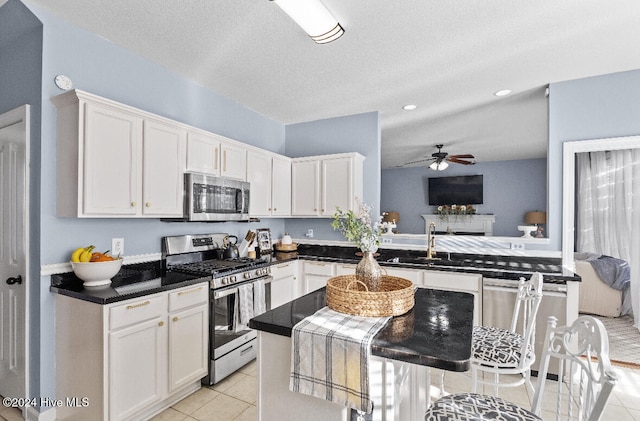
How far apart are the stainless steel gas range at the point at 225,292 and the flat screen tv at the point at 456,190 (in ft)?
20.9

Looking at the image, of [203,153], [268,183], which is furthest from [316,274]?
[203,153]

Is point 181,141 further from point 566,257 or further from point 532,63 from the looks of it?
point 566,257

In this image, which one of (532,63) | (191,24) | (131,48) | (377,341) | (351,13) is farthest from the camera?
(532,63)

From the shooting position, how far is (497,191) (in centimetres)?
796

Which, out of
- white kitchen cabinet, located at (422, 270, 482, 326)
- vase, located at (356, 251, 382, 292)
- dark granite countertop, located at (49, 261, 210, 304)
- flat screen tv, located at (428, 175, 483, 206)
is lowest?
white kitchen cabinet, located at (422, 270, 482, 326)

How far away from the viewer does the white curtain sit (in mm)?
3766

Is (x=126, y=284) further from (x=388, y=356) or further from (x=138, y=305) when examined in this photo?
(x=388, y=356)

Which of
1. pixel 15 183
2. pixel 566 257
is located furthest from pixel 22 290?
pixel 566 257

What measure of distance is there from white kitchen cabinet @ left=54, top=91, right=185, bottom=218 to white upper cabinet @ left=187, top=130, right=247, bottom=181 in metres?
0.24

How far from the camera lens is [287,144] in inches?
183

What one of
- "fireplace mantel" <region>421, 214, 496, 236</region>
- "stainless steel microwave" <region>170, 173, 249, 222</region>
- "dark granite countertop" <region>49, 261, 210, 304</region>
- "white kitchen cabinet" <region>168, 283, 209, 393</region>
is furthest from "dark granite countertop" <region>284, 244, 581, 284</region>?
"fireplace mantel" <region>421, 214, 496, 236</region>

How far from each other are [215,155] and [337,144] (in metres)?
1.80

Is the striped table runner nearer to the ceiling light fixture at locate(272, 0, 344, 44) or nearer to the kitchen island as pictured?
the kitchen island

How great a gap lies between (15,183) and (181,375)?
1886 mm
